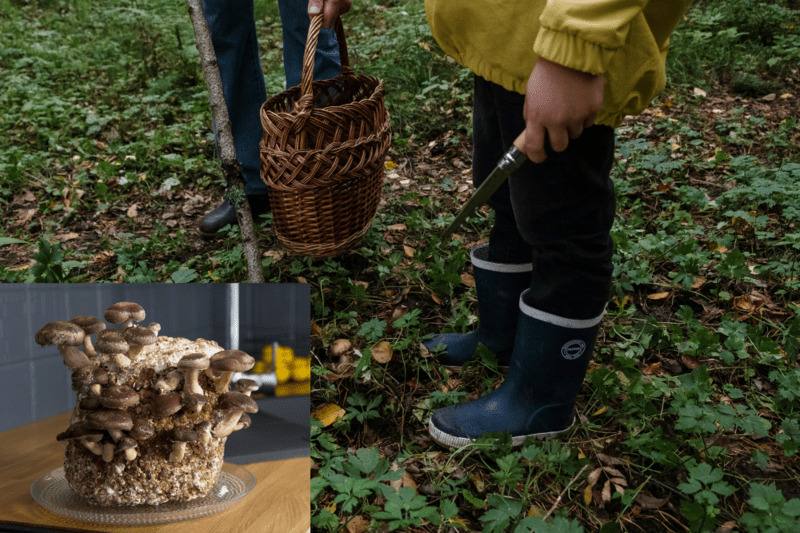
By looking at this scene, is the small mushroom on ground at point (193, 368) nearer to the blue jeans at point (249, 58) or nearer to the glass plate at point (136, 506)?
the glass plate at point (136, 506)

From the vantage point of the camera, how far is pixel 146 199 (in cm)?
380

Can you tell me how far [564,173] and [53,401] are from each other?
3.79 feet

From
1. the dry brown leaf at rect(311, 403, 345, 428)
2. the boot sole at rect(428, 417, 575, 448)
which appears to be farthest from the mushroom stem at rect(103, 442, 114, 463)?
the boot sole at rect(428, 417, 575, 448)

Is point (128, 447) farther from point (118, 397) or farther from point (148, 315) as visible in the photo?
point (148, 315)

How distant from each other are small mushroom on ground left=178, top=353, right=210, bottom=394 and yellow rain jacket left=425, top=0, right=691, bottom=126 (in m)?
0.88

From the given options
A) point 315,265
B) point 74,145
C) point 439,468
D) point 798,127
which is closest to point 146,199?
point 74,145

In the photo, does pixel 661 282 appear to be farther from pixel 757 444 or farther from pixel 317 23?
pixel 317 23

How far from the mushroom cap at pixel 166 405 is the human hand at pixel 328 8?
1.55m

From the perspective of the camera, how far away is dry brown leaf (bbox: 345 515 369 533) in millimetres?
1633

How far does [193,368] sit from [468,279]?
1721 millimetres

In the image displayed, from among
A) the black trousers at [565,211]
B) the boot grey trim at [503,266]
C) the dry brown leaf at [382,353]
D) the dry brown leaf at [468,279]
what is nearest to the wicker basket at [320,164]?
the dry brown leaf at [468,279]

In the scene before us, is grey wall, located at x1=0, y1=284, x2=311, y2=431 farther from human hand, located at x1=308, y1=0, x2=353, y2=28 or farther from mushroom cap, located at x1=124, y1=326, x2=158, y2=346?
human hand, located at x1=308, y1=0, x2=353, y2=28

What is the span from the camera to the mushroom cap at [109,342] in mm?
1292

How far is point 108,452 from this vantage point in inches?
50.0
